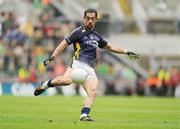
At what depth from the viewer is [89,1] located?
1618 inches

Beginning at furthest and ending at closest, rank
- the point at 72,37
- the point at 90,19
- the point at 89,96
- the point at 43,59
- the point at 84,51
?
1. the point at 43,59
2. the point at 84,51
3. the point at 72,37
4. the point at 90,19
5. the point at 89,96

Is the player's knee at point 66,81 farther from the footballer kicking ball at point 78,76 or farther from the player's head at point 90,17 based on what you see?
the player's head at point 90,17

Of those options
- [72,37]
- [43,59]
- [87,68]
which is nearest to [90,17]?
[72,37]

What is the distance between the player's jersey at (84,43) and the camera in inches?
620

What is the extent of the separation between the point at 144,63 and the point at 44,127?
27.6 meters

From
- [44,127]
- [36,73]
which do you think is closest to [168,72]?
[36,73]

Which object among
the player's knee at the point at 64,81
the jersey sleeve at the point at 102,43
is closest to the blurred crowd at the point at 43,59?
the jersey sleeve at the point at 102,43

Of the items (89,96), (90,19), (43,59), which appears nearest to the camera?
(89,96)

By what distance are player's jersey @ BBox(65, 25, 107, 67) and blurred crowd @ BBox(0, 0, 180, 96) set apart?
68.6 feet

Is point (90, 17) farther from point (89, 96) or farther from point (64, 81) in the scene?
point (89, 96)

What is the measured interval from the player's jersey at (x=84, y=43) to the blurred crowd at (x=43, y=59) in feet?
68.6

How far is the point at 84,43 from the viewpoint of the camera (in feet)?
51.9

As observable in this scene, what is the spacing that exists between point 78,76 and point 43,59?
2180cm

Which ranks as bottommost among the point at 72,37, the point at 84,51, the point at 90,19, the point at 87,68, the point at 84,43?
the point at 87,68
